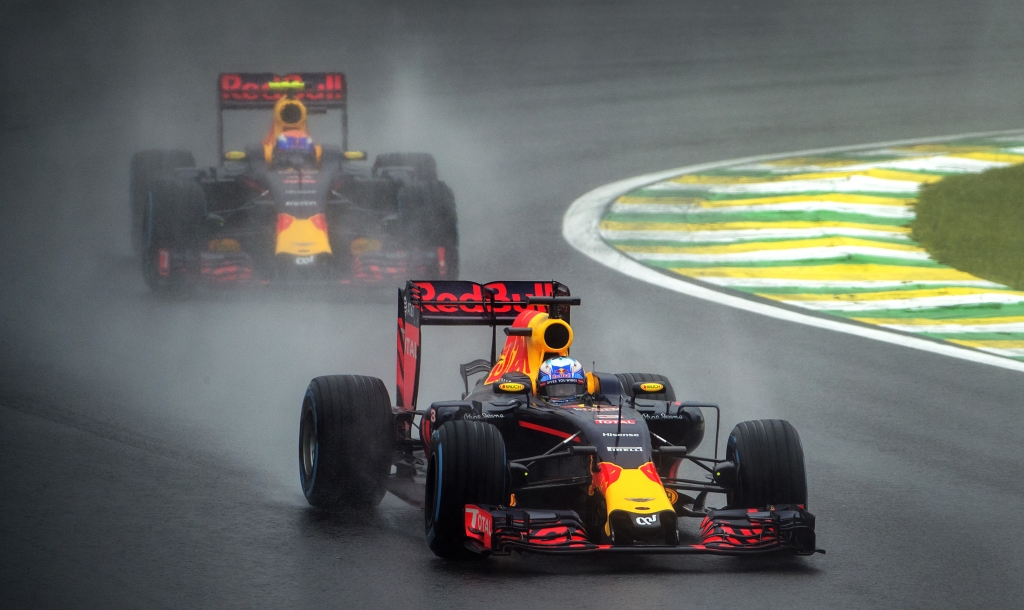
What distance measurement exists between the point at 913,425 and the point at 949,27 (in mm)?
23787

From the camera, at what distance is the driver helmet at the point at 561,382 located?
8.91m

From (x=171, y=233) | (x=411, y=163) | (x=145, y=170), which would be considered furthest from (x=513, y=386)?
(x=145, y=170)

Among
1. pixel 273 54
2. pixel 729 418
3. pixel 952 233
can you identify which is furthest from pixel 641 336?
pixel 273 54

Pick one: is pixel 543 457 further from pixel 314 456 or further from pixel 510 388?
pixel 314 456

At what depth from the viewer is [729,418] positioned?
38.2ft

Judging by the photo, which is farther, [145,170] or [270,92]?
[270,92]

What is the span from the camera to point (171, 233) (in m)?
15.7

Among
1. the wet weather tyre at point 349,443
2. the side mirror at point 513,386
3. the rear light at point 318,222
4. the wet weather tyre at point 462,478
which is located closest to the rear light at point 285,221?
the rear light at point 318,222

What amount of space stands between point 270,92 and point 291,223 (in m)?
2.92

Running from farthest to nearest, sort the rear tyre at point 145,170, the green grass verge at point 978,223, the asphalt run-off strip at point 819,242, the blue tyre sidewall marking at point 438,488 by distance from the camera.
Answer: the rear tyre at point 145,170
the green grass verge at point 978,223
the asphalt run-off strip at point 819,242
the blue tyre sidewall marking at point 438,488

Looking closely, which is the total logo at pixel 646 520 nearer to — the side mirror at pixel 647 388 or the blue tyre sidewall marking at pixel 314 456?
the side mirror at pixel 647 388

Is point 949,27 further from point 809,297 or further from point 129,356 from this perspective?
point 129,356

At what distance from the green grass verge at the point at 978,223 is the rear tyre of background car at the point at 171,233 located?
8453 mm

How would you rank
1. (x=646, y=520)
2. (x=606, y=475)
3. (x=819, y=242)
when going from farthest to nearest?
(x=819, y=242) < (x=606, y=475) < (x=646, y=520)
